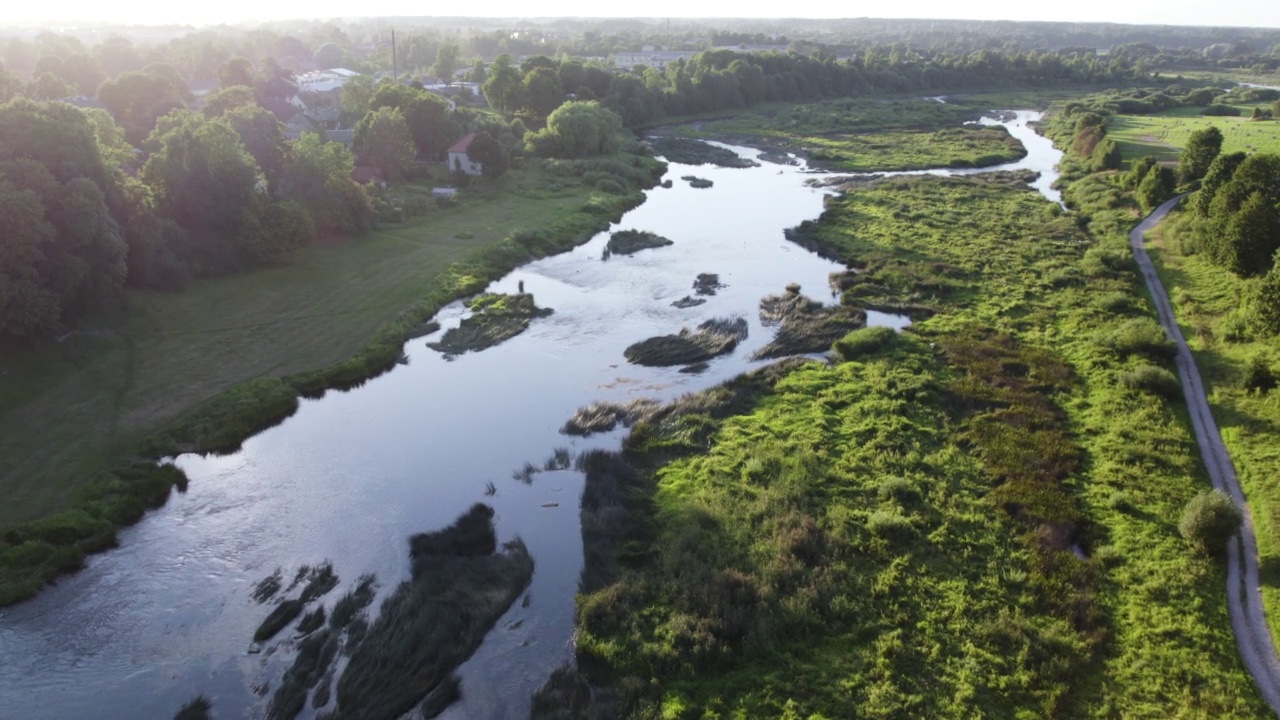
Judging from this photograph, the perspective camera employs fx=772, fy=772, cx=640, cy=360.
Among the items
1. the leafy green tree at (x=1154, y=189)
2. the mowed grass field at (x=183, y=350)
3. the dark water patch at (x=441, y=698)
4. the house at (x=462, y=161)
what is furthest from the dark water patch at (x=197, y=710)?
the leafy green tree at (x=1154, y=189)

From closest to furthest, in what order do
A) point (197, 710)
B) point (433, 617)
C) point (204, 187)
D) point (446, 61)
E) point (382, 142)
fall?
point (197, 710) → point (433, 617) → point (204, 187) → point (382, 142) → point (446, 61)

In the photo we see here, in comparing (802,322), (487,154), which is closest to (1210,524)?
(802,322)

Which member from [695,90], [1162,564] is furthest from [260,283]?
[695,90]

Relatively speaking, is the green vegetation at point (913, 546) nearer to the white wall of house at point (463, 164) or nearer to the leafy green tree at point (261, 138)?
the leafy green tree at point (261, 138)

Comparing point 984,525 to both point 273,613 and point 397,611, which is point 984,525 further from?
point 273,613

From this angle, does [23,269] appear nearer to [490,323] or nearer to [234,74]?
[490,323]

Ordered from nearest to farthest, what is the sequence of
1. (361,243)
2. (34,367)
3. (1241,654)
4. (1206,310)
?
(1241,654)
(34,367)
(1206,310)
(361,243)
